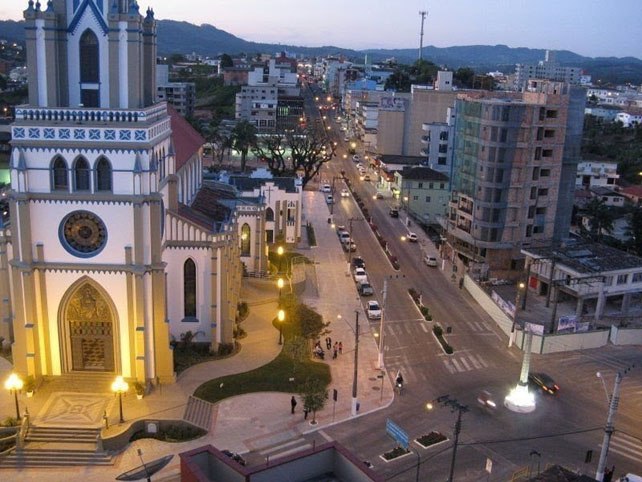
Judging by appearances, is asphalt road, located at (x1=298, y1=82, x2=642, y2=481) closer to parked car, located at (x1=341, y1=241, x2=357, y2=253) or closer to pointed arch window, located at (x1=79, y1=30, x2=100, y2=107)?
parked car, located at (x1=341, y1=241, x2=357, y2=253)

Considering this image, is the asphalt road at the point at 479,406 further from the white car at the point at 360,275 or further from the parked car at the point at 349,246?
the parked car at the point at 349,246

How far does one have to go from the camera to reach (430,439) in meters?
33.3

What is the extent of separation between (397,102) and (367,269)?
62.1 meters

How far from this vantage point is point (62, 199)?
3434cm

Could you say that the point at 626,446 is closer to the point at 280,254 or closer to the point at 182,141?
the point at 182,141

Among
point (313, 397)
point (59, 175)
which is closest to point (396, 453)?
point (313, 397)

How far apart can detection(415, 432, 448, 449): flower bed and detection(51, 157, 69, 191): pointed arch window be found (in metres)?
22.7

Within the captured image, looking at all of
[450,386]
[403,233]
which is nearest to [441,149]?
[403,233]

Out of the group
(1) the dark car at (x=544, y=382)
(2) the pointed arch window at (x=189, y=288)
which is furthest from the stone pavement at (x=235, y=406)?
(1) the dark car at (x=544, y=382)

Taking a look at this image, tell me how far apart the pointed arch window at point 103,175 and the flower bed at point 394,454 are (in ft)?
64.9

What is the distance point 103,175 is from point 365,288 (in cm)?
2688

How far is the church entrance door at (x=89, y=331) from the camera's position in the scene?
3569 centimetres

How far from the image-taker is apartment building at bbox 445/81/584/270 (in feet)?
196

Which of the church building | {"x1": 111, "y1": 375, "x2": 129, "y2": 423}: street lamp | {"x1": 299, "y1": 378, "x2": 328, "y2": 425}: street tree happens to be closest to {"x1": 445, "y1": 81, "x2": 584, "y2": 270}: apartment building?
{"x1": 299, "y1": 378, "x2": 328, "y2": 425}: street tree
